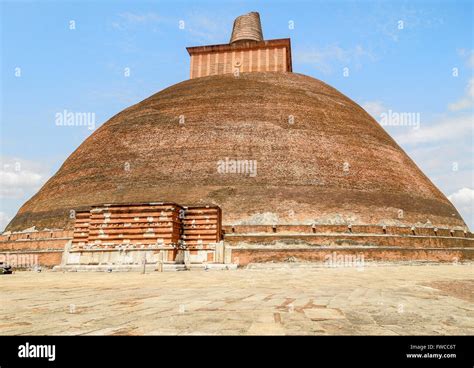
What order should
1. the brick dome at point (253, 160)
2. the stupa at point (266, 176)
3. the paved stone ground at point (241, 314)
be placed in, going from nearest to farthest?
the paved stone ground at point (241, 314), the stupa at point (266, 176), the brick dome at point (253, 160)

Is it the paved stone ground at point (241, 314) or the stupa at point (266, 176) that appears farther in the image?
the stupa at point (266, 176)

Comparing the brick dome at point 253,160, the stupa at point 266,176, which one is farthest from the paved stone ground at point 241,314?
the brick dome at point 253,160

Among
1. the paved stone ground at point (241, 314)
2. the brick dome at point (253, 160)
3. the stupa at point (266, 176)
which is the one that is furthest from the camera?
the brick dome at point (253, 160)

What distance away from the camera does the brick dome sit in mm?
18891

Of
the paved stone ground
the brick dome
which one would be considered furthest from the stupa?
the paved stone ground

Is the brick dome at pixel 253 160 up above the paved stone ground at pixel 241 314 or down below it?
above

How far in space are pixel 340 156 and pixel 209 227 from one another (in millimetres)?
8976

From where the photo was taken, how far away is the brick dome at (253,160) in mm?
18891

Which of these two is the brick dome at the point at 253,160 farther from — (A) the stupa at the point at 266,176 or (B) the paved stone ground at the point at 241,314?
(B) the paved stone ground at the point at 241,314

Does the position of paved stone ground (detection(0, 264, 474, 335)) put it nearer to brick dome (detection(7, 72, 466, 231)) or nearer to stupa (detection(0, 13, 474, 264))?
stupa (detection(0, 13, 474, 264))

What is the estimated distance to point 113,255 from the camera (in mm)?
15109
